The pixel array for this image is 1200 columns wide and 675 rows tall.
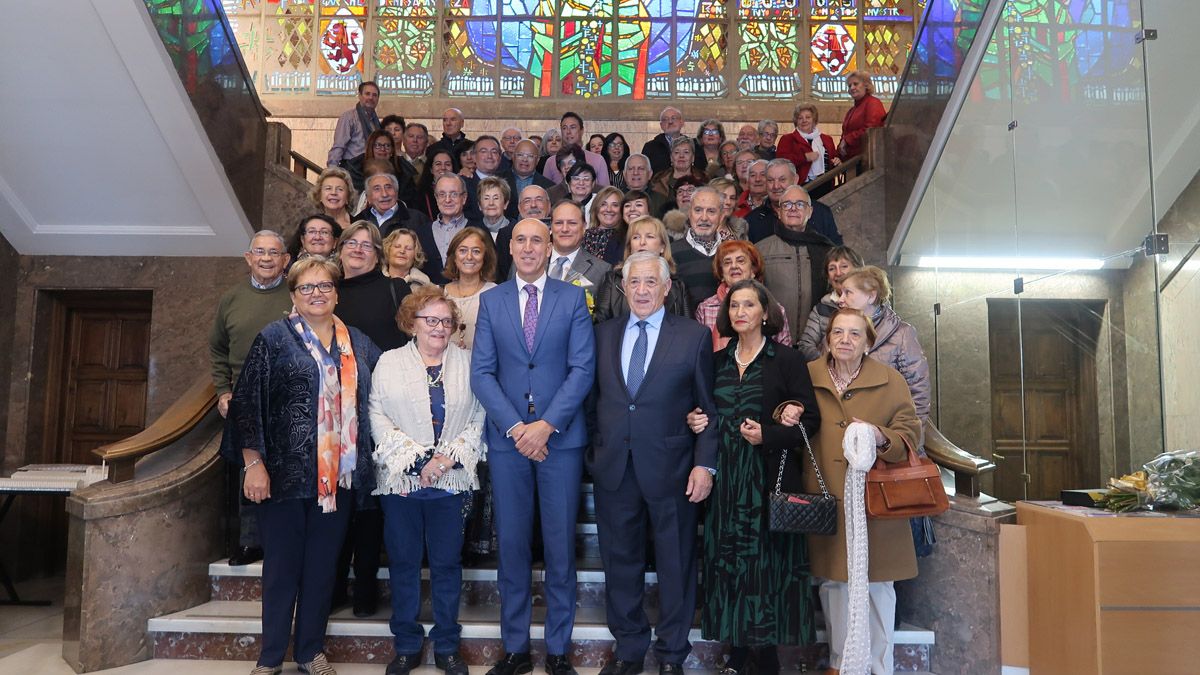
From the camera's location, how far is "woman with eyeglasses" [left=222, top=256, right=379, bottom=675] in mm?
3455

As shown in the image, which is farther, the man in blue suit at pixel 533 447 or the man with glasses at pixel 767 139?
the man with glasses at pixel 767 139

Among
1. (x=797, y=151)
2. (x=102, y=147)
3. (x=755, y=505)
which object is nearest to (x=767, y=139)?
(x=797, y=151)

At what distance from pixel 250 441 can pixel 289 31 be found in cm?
827

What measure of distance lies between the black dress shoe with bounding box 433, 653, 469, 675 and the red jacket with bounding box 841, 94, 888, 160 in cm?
578

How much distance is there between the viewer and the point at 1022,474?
4.39m

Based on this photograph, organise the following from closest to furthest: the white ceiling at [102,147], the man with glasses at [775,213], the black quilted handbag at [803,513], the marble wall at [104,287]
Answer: the black quilted handbag at [803,513] < the white ceiling at [102,147] < the man with glasses at [775,213] < the marble wall at [104,287]

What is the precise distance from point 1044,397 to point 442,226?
3.55 m

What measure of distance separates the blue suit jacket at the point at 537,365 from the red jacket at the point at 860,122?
16.0ft

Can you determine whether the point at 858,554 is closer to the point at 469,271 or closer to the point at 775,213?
the point at 469,271

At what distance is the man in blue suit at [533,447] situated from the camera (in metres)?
3.54

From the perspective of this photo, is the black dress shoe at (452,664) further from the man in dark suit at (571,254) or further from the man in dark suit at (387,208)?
the man in dark suit at (387,208)

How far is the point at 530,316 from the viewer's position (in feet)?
12.3

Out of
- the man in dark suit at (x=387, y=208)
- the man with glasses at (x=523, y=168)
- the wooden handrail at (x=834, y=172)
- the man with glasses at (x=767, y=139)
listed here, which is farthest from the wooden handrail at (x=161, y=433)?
the man with glasses at (x=767, y=139)

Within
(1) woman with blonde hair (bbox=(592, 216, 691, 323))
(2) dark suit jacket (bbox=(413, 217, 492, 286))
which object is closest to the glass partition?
(1) woman with blonde hair (bbox=(592, 216, 691, 323))
